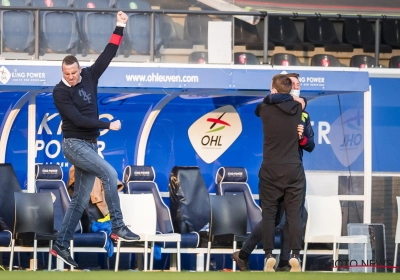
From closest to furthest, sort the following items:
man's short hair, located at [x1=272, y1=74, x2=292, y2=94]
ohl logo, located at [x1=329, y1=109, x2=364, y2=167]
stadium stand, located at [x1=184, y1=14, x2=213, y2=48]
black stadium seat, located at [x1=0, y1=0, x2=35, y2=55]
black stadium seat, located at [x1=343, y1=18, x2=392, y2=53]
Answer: man's short hair, located at [x1=272, y1=74, x2=292, y2=94]
black stadium seat, located at [x1=0, y1=0, x2=35, y2=55]
stadium stand, located at [x1=184, y1=14, x2=213, y2=48]
ohl logo, located at [x1=329, y1=109, x2=364, y2=167]
black stadium seat, located at [x1=343, y1=18, x2=392, y2=53]

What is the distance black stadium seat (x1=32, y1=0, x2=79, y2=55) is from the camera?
33.2ft

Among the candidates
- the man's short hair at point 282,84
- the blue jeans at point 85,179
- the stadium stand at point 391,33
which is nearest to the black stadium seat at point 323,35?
the stadium stand at point 391,33

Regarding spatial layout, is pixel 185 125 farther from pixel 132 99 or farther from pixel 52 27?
pixel 52 27

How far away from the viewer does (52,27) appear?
10234mm

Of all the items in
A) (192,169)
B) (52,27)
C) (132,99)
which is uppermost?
(52,27)

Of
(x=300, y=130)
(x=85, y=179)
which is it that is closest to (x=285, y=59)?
(x=300, y=130)

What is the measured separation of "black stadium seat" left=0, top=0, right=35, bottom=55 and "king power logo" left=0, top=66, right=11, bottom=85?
38 cm

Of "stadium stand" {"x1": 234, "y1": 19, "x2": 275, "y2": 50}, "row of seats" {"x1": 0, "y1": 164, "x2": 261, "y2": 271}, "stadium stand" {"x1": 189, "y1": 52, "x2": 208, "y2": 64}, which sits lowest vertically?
"row of seats" {"x1": 0, "y1": 164, "x2": 261, "y2": 271}

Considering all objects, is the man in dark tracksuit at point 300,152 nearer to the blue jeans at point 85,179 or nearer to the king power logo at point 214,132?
the blue jeans at point 85,179

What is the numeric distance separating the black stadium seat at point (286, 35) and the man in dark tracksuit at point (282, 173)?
20.3ft

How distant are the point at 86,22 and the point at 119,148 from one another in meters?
1.78

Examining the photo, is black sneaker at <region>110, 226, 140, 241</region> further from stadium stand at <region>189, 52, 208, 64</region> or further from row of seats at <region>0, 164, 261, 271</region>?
stadium stand at <region>189, 52, 208, 64</region>

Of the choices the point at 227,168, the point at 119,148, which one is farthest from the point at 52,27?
the point at 227,168

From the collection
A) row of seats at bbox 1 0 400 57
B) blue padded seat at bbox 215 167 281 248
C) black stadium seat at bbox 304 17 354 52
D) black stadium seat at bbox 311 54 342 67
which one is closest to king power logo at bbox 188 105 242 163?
blue padded seat at bbox 215 167 281 248
